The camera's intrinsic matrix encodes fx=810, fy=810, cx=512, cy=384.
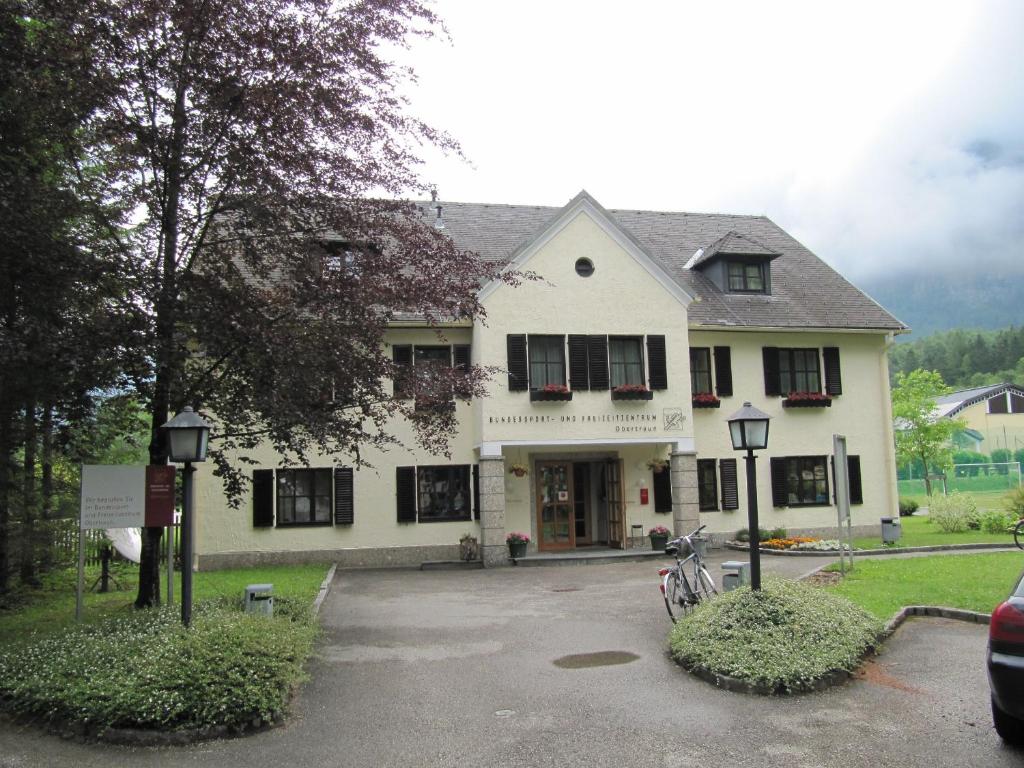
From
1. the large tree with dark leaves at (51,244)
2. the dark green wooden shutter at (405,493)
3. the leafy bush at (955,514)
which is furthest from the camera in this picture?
the leafy bush at (955,514)

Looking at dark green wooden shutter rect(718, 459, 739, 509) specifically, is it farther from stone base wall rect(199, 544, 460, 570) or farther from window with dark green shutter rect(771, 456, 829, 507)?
stone base wall rect(199, 544, 460, 570)

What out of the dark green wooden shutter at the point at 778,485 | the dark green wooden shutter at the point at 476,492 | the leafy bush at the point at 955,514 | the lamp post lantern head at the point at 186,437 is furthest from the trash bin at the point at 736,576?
the leafy bush at the point at 955,514

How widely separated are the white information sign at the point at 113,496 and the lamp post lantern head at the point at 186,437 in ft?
7.63

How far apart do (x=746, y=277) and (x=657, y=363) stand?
5.38 m

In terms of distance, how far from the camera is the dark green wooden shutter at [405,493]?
66.5ft

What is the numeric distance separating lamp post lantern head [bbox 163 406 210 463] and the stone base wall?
1144cm

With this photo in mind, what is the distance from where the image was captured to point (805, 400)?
74.1 feet

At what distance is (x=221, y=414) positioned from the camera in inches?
425

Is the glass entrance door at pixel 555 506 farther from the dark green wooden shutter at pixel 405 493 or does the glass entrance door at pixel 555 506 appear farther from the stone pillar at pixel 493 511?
the dark green wooden shutter at pixel 405 493

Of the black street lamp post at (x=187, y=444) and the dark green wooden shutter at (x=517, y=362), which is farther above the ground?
the dark green wooden shutter at (x=517, y=362)

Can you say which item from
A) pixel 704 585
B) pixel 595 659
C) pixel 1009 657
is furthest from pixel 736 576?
pixel 1009 657

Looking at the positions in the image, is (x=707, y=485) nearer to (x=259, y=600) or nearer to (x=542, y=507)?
(x=542, y=507)

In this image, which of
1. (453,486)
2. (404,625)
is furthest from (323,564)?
(404,625)

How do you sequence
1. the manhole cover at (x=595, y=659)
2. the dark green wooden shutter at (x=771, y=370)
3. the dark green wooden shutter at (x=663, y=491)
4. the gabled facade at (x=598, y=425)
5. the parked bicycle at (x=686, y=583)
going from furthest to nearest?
the dark green wooden shutter at (x=771, y=370) → the dark green wooden shutter at (x=663, y=491) → the gabled facade at (x=598, y=425) → the parked bicycle at (x=686, y=583) → the manhole cover at (x=595, y=659)
